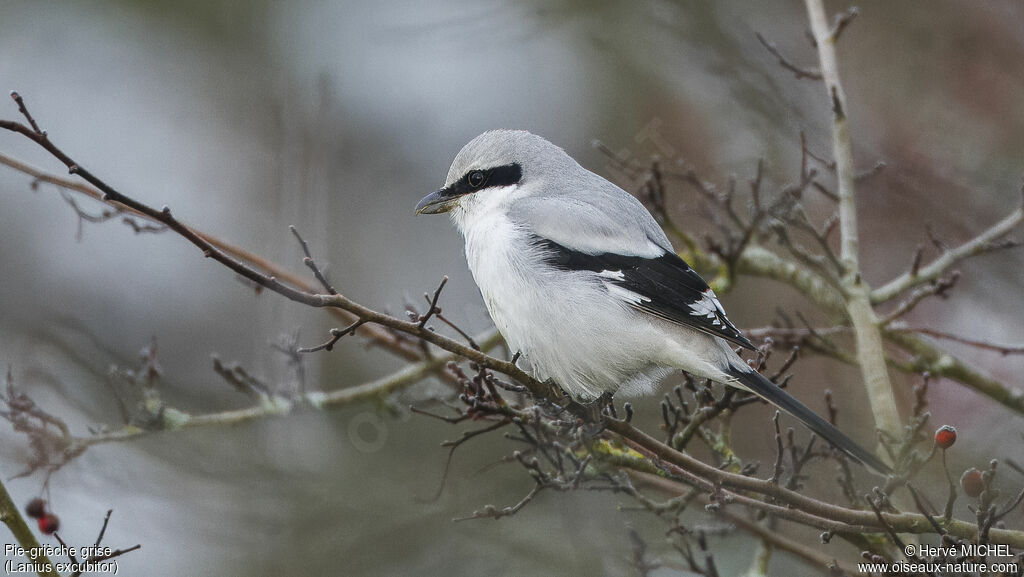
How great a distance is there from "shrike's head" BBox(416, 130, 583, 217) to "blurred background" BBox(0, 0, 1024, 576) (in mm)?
711

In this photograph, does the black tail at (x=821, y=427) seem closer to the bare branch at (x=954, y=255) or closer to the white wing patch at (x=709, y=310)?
the white wing patch at (x=709, y=310)

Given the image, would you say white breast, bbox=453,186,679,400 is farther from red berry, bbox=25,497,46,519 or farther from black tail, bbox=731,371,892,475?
red berry, bbox=25,497,46,519

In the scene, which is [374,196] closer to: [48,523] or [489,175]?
[489,175]

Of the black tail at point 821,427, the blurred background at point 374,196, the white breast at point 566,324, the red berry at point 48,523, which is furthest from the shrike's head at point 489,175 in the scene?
the red berry at point 48,523

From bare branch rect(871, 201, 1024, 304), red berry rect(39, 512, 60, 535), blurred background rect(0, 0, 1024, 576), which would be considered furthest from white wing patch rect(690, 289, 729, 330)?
red berry rect(39, 512, 60, 535)

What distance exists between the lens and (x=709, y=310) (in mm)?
2812

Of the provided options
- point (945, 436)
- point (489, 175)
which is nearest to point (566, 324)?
point (489, 175)

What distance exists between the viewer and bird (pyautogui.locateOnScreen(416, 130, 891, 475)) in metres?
2.77

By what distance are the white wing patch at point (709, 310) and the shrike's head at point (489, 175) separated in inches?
29.0

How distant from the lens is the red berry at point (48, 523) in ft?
8.29

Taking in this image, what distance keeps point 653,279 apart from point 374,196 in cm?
517

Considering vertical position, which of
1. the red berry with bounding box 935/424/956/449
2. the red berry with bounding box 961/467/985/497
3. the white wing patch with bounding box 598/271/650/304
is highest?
the white wing patch with bounding box 598/271/650/304

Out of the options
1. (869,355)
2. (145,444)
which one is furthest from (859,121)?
(145,444)

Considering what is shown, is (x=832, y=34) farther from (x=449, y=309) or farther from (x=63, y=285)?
(x=63, y=285)
